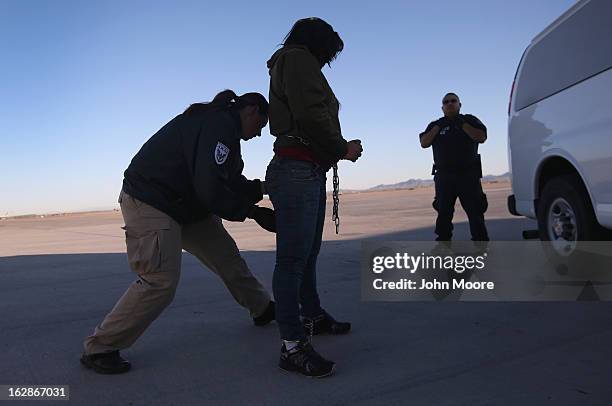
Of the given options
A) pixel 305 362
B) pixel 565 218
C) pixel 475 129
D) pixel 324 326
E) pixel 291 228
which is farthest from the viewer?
pixel 475 129

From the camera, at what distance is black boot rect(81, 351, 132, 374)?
2652 millimetres

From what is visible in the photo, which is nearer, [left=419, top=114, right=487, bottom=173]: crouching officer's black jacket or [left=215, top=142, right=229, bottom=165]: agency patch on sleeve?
[left=215, top=142, right=229, bottom=165]: agency patch on sleeve

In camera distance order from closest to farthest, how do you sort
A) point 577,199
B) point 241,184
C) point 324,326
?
1. point 241,184
2. point 324,326
3. point 577,199

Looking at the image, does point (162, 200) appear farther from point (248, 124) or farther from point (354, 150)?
point (354, 150)

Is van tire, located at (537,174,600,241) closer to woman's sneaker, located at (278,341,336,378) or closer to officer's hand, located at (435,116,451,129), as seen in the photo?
officer's hand, located at (435,116,451,129)

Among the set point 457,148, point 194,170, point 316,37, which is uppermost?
point 316,37

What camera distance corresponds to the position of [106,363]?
2666 millimetres

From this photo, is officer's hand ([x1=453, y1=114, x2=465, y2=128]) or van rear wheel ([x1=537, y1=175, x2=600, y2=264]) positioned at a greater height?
officer's hand ([x1=453, y1=114, x2=465, y2=128])

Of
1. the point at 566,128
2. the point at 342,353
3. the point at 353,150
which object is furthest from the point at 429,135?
the point at 342,353

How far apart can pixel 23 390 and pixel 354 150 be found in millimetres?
1954

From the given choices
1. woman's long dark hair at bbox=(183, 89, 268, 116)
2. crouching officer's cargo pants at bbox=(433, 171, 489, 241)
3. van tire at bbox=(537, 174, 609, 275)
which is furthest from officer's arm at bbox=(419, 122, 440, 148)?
woman's long dark hair at bbox=(183, 89, 268, 116)

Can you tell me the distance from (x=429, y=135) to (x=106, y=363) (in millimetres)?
3477

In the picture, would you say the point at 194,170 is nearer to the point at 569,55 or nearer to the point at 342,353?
the point at 342,353

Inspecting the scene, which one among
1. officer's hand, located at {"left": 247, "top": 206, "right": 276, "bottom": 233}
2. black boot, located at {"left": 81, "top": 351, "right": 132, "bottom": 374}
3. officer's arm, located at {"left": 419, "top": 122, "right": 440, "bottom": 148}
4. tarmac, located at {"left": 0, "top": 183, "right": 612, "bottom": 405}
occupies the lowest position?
tarmac, located at {"left": 0, "top": 183, "right": 612, "bottom": 405}
